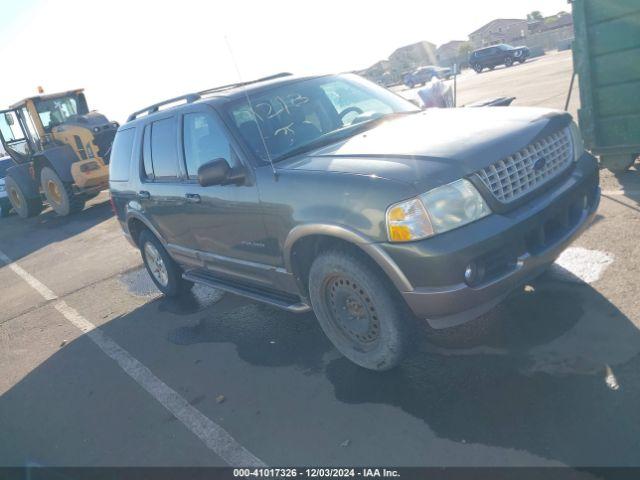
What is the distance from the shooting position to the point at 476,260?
9.56 feet

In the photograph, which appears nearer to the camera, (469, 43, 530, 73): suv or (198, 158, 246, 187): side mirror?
(198, 158, 246, 187): side mirror

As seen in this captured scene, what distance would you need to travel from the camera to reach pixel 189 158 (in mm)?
4648

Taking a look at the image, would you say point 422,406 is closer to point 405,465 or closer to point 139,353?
point 405,465

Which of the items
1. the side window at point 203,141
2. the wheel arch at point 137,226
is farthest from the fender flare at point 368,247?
the wheel arch at point 137,226

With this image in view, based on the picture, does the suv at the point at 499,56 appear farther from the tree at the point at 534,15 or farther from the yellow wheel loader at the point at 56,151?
the tree at the point at 534,15

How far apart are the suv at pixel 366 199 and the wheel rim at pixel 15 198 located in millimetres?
11558

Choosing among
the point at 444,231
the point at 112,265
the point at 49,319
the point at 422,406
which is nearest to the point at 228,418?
the point at 422,406

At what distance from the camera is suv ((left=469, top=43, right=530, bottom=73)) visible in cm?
3722

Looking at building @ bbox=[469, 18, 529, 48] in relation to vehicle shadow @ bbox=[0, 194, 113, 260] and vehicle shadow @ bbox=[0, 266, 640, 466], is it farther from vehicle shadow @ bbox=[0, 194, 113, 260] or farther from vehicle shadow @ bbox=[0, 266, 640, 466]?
vehicle shadow @ bbox=[0, 266, 640, 466]

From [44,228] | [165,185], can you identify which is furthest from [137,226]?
[44,228]

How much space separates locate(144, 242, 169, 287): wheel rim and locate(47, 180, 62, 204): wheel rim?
846cm

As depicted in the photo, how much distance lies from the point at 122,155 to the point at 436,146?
399cm

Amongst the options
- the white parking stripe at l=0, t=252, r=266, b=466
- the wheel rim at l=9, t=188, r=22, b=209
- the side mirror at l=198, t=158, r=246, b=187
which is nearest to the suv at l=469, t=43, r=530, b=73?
the wheel rim at l=9, t=188, r=22, b=209

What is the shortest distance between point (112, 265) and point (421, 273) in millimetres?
6341
